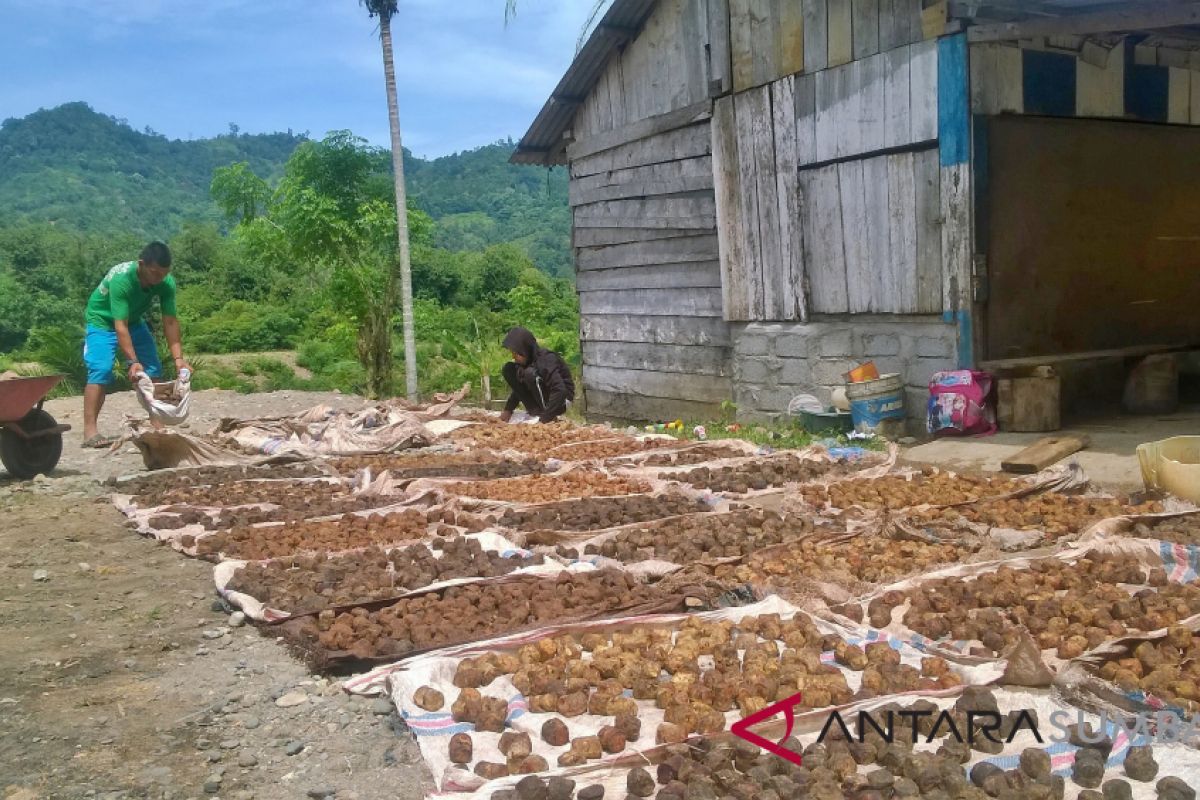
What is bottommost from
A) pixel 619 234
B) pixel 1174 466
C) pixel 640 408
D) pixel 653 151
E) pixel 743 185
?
pixel 640 408

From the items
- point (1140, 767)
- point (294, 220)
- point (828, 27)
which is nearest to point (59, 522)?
point (1140, 767)

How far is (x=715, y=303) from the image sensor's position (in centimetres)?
963

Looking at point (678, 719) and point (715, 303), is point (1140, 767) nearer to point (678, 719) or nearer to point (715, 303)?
point (678, 719)

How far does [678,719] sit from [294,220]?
886 inches

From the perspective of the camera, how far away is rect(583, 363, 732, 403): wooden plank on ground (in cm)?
980

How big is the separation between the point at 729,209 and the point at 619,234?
1.92 meters

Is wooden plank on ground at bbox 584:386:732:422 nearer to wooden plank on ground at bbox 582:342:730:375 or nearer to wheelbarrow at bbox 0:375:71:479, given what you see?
wooden plank on ground at bbox 582:342:730:375

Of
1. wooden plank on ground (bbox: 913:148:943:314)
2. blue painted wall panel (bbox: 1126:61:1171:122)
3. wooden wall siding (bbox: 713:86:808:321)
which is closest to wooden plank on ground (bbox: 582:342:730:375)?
wooden wall siding (bbox: 713:86:808:321)

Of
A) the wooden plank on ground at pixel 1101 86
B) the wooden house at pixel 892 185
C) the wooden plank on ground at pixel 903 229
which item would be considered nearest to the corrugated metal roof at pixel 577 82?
the wooden house at pixel 892 185

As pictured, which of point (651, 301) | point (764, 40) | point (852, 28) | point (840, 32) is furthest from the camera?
point (651, 301)

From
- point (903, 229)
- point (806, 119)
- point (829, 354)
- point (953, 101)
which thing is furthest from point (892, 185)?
point (829, 354)

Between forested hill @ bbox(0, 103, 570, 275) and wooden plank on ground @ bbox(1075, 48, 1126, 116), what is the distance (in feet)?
141

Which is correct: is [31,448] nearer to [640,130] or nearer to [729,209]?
[729,209]

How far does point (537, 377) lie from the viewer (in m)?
9.07
